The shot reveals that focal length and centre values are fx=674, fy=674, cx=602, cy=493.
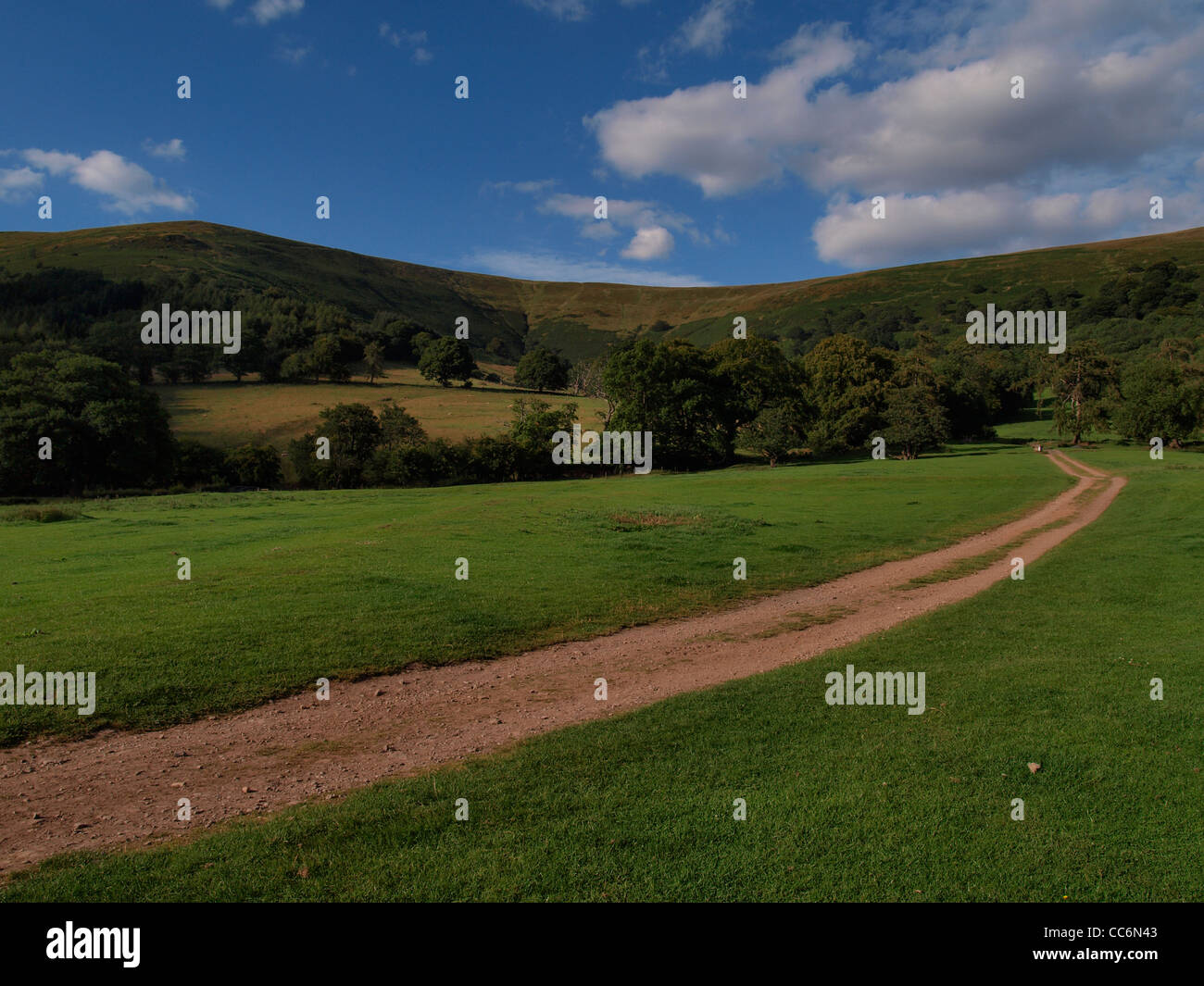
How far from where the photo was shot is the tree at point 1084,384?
242ft

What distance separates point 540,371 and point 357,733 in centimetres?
12469

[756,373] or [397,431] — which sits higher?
[756,373]

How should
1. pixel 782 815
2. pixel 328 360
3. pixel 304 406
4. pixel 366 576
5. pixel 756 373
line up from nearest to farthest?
pixel 782 815, pixel 366 576, pixel 756 373, pixel 304 406, pixel 328 360

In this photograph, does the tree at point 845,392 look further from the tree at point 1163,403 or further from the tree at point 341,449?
the tree at point 341,449

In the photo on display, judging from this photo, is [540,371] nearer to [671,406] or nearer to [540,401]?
[540,401]

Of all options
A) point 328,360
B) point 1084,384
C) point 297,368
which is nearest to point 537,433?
point 328,360

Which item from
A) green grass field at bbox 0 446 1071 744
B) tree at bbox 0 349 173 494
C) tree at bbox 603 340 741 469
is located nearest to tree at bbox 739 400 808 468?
tree at bbox 603 340 741 469

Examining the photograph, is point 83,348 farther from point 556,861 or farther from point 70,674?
point 556,861

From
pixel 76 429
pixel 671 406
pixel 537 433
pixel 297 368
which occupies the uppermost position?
pixel 297 368

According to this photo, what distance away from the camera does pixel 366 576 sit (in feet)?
58.0

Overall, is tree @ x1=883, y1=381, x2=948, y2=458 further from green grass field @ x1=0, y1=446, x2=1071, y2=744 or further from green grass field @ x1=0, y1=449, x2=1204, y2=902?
green grass field @ x1=0, y1=449, x2=1204, y2=902

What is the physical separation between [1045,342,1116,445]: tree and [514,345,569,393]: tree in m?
82.6

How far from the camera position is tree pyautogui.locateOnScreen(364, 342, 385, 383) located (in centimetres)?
12011

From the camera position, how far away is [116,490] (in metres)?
53.1
